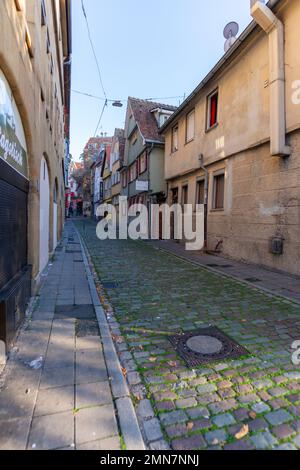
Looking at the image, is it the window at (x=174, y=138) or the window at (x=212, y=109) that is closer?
the window at (x=212, y=109)

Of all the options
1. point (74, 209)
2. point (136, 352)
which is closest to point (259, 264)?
point (136, 352)

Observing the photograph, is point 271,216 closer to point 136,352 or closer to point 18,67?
point 136,352

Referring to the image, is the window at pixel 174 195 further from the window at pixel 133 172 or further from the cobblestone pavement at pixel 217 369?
the cobblestone pavement at pixel 217 369

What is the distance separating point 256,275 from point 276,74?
5.38 meters

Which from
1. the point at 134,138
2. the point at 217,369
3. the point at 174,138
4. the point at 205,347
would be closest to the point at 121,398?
the point at 217,369

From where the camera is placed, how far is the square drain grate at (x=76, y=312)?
4.44 meters

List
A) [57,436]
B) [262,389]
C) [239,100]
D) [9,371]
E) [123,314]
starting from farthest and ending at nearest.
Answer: [239,100]
[123,314]
[9,371]
[262,389]
[57,436]

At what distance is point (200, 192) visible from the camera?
12.7 metres

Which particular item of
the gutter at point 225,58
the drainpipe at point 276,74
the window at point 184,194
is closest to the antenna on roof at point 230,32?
the gutter at point 225,58

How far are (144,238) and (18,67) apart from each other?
14.8 meters

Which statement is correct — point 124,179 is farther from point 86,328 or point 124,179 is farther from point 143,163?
point 86,328

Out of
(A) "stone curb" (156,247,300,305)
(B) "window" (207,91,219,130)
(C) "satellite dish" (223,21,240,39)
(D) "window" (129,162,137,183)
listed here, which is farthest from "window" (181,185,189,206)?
(D) "window" (129,162,137,183)

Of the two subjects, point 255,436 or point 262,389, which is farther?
point 262,389

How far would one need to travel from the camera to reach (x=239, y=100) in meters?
9.43
